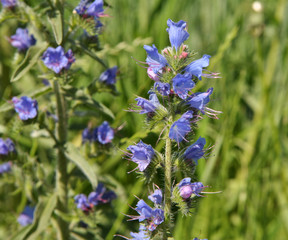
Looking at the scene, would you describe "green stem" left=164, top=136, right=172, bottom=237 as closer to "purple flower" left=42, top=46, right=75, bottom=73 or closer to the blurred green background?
the blurred green background

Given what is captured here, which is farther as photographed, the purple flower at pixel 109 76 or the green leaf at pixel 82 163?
the purple flower at pixel 109 76

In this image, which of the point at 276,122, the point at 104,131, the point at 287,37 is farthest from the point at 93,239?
the point at 287,37

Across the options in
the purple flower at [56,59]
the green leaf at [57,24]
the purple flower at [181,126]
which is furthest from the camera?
the purple flower at [56,59]

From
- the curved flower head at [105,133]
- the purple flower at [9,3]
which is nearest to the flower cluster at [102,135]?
the curved flower head at [105,133]

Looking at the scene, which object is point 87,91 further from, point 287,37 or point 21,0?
point 287,37

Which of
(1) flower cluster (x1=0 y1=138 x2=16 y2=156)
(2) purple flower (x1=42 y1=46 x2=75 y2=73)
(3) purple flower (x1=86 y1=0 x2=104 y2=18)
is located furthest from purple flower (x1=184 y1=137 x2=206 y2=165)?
(1) flower cluster (x1=0 y1=138 x2=16 y2=156)

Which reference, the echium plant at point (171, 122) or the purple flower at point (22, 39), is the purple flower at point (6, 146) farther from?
the echium plant at point (171, 122)

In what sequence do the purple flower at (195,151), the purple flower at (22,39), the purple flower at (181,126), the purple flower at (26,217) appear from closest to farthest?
the purple flower at (181,126), the purple flower at (195,151), the purple flower at (22,39), the purple flower at (26,217)

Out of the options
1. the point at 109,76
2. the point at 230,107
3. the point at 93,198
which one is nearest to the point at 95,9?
the point at 109,76
